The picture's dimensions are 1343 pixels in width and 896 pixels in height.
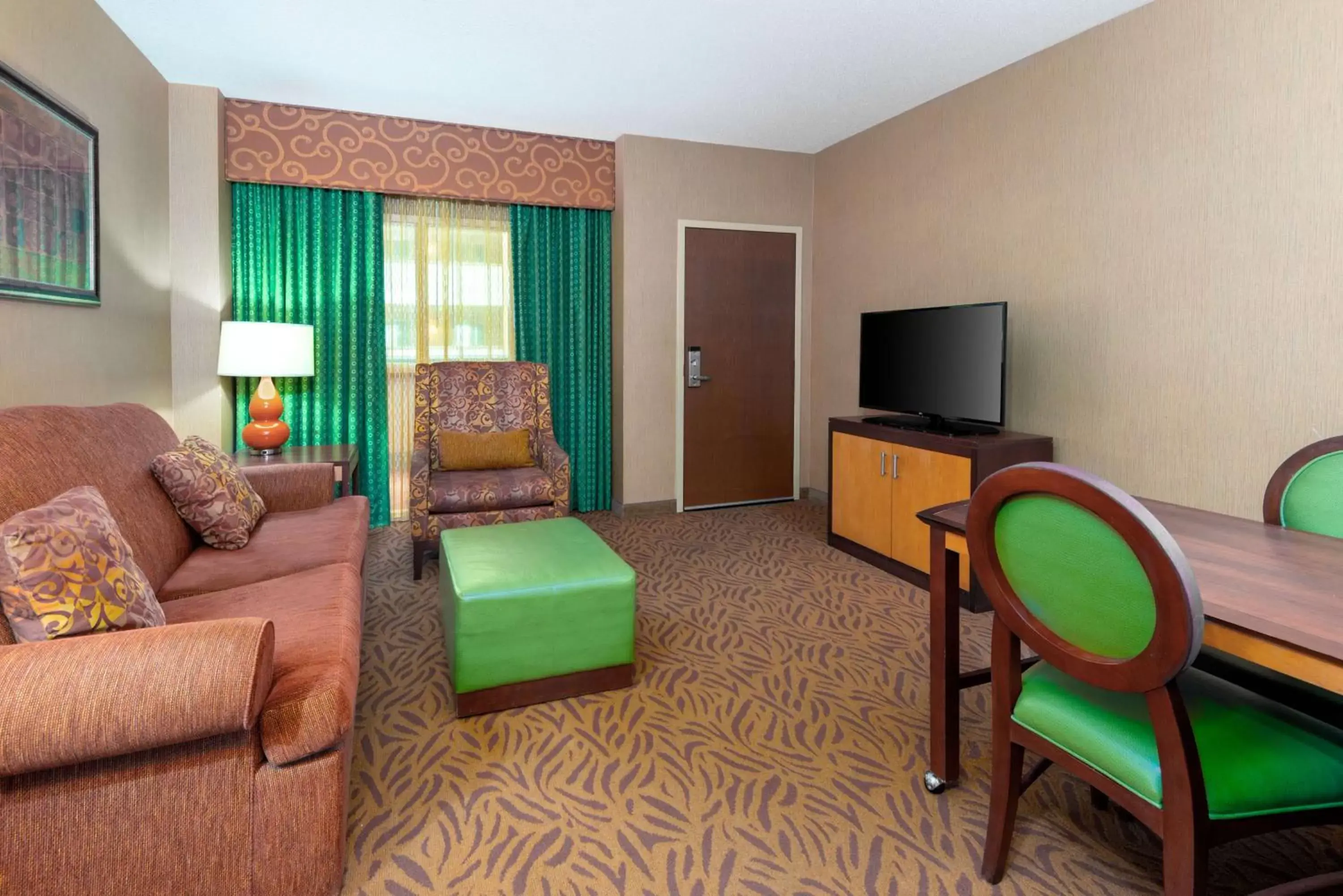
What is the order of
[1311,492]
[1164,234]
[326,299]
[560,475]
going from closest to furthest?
[1311,492], [1164,234], [560,475], [326,299]

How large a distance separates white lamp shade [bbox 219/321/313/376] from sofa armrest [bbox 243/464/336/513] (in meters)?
0.73

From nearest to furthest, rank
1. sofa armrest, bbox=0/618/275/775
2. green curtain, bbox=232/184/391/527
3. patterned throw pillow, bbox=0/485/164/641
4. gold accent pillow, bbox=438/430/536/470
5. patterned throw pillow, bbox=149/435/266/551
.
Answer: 1. sofa armrest, bbox=0/618/275/775
2. patterned throw pillow, bbox=0/485/164/641
3. patterned throw pillow, bbox=149/435/266/551
4. gold accent pillow, bbox=438/430/536/470
5. green curtain, bbox=232/184/391/527

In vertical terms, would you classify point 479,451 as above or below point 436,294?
below

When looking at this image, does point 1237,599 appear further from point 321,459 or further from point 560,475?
point 321,459

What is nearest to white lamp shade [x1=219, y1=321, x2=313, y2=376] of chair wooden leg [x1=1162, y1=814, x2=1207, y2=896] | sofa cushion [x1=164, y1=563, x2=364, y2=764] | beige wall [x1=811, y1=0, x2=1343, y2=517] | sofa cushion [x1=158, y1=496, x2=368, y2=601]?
sofa cushion [x1=158, y1=496, x2=368, y2=601]

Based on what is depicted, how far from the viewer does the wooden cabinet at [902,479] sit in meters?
3.21

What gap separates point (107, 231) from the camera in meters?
3.03

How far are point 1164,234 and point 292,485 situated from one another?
144 inches

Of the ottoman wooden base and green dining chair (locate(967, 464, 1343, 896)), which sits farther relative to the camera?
the ottoman wooden base

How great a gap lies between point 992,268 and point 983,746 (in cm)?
248

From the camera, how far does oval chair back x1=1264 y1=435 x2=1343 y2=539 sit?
1.70 meters

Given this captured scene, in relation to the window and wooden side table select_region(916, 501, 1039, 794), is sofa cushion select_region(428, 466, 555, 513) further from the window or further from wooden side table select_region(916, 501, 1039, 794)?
wooden side table select_region(916, 501, 1039, 794)

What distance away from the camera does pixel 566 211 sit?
4.90 metres

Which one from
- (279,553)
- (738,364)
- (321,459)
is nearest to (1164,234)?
(738,364)
